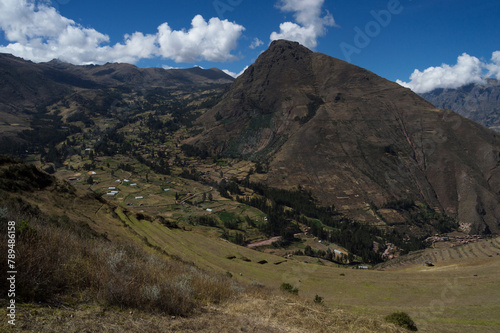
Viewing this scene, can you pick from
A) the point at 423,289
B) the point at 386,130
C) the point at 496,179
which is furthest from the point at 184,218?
the point at 496,179

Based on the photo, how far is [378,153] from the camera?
14425 cm

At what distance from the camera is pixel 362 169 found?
13775 centimetres

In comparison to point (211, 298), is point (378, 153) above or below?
above

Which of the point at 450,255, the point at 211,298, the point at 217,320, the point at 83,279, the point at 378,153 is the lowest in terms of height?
the point at 450,255

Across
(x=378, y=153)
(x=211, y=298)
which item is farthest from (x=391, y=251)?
(x=211, y=298)

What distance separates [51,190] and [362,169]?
138502mm

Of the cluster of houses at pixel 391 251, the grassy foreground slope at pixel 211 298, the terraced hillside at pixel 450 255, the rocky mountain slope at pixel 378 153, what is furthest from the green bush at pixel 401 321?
the rocky mountain slope at pixel 378 153

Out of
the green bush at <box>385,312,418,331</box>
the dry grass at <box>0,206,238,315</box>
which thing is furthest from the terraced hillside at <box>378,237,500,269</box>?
the dry grass at <box>0,206,238,315</box>

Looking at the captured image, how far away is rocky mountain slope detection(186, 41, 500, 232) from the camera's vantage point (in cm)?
12312

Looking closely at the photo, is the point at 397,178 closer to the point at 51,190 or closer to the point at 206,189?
the point at 206,189

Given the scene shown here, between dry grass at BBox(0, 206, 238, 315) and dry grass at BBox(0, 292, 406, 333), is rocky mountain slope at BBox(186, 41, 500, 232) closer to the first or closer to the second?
dry grass at BBox(0, 292, 406, 333)

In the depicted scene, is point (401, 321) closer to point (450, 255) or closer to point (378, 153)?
point (450, 255)

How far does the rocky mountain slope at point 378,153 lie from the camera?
404 ft

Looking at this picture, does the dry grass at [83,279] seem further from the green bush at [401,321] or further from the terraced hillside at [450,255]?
the terraced hillside at [450,255]
